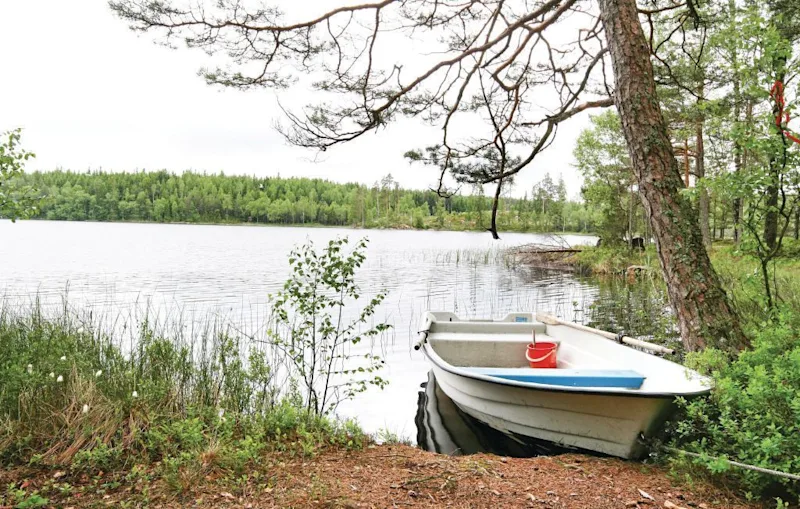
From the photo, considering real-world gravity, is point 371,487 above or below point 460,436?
above

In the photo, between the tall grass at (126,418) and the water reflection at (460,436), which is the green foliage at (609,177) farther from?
the tall grass at (126,418)

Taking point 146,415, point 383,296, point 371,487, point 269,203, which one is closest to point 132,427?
point 146,415

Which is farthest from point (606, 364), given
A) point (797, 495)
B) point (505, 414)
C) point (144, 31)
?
point (144, 31)

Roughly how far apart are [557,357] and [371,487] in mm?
4035

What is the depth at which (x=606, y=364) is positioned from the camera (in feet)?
17.0

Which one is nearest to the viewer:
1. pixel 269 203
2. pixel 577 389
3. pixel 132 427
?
pixel 132 427

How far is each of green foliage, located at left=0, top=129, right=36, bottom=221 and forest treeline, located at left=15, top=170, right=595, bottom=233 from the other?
64.1 m

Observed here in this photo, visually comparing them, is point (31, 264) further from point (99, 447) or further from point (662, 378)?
point (662, 378)

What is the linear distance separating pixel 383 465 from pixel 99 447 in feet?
5.45

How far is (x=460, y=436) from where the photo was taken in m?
5.19

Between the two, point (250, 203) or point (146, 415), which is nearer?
point (146, 415)

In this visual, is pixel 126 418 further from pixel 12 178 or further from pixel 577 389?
pixel 577 389

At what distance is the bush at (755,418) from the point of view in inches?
101

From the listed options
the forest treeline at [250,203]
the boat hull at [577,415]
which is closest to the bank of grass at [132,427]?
the boat hull at [577,415]
